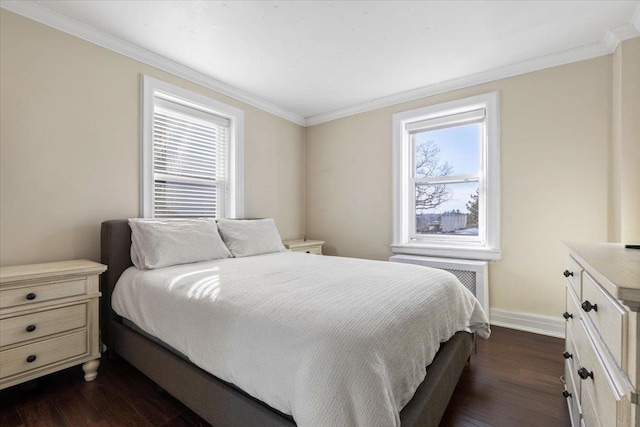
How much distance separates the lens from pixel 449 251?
123 inches

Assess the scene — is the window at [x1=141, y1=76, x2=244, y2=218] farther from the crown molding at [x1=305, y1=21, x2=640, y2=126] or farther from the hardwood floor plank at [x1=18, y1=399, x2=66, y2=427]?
the crown molding at [x1=305, y1=21, x2=640, y2=126]

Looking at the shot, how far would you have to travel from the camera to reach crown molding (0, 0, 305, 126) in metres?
1.96

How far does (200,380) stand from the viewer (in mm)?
1343

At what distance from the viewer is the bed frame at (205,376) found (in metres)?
1.13

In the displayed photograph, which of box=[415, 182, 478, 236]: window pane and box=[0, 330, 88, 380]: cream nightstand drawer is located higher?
box=[415, 182, 478, 236]: window pane

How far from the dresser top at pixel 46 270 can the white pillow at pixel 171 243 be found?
273 millimetres

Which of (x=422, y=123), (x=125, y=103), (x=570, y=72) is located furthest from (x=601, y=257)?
(x=125, y=103)

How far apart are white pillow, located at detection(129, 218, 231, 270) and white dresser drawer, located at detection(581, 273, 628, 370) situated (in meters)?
2.33

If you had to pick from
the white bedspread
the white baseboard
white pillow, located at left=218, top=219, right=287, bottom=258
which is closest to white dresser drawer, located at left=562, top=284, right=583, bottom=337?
the white bedspread

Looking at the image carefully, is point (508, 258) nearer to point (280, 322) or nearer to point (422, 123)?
point (422, 123)

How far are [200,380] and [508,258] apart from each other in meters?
2.87

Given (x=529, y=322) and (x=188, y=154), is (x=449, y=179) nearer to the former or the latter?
(x=529, y=322)

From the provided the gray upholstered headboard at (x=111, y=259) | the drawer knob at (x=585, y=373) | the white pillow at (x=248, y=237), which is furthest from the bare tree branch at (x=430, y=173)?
the gray upholstered headboard at (x=111, y=259)

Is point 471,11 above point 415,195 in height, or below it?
above
